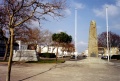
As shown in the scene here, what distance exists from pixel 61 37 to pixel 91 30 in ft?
79.9

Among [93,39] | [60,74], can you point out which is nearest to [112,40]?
[93,39]

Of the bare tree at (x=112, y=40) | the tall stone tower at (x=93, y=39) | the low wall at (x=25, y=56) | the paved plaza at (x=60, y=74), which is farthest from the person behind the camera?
the bare tree at (x=112, y=40)

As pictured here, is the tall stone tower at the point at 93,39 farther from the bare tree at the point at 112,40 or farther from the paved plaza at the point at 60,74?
the bare tree at the point at 112,40

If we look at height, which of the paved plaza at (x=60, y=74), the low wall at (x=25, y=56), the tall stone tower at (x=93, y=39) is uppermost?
the tall stone tower at (x=93, y=39)

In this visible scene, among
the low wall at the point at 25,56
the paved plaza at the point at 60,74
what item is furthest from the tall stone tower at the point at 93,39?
the paved plaza at the point at 60,74

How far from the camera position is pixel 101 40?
9019 cm

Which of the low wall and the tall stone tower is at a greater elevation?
the tall stone tower

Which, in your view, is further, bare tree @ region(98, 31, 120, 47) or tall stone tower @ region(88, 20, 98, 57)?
bare tree @ region(98, 31, 120, 47)

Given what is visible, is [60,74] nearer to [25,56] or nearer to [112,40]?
[25,56]

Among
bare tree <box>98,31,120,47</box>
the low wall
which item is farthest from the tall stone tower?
bare tree <box>98,31,120,47</box>

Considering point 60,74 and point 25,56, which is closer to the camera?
point 60,74

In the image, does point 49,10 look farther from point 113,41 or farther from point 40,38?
point 113,41

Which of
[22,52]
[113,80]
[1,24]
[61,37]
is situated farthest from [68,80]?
[61,37]

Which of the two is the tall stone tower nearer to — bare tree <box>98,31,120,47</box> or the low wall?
the low wall
